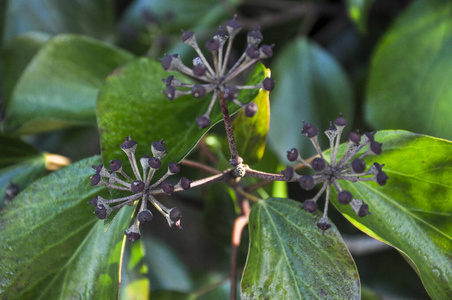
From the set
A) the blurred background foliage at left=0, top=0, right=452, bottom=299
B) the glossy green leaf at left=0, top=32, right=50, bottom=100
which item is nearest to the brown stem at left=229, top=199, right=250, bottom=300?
the blurred background foliage at left=0, top=0, right=452, bottom=299

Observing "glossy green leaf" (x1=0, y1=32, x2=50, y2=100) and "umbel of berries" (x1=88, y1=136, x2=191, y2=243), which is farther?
"glossy green leaf" (x1=0, y1=32, x2=50, y2=100)

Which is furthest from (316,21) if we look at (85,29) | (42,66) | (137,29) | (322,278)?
(322,278)

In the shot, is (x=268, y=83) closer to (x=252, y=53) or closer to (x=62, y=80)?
(x=252, y=53)

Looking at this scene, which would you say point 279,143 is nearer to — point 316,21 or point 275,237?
point 275,237

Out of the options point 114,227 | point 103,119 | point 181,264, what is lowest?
point 181,264

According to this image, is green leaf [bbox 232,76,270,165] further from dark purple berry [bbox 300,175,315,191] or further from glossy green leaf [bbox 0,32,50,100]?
glossy green leaf [bbox 0,32,50,100]

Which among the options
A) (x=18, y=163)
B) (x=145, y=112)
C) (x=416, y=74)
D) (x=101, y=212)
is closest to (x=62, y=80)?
(x=18, y=163)
